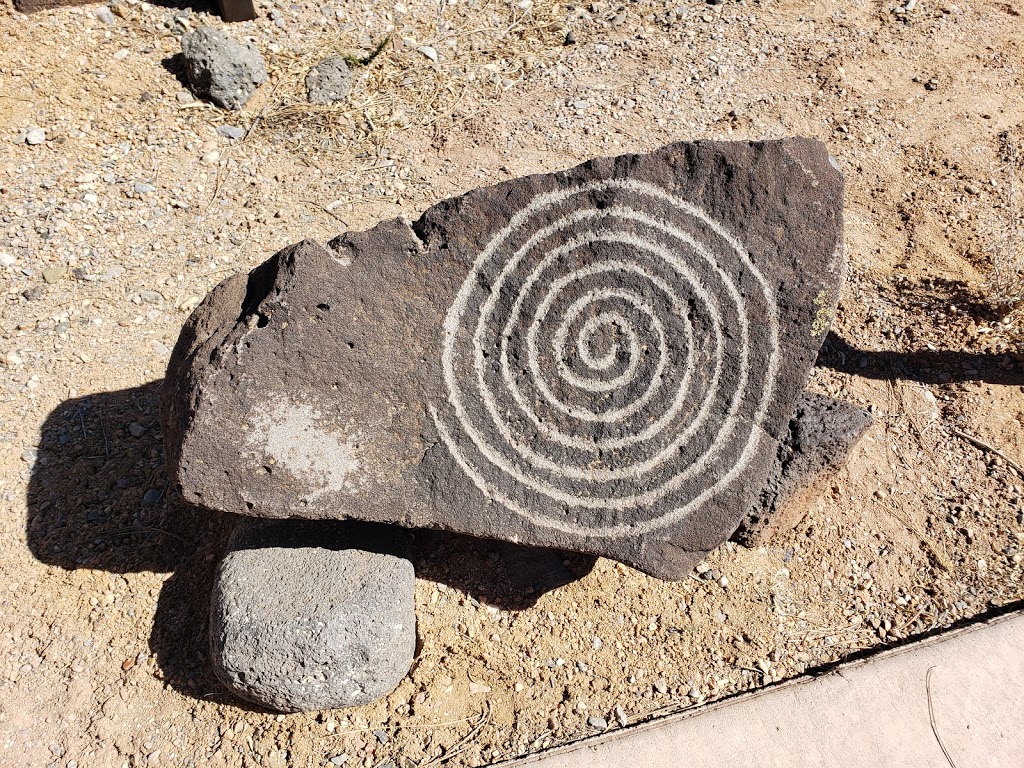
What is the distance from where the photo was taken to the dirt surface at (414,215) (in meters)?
3.27

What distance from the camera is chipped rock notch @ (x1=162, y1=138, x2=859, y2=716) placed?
301 cm

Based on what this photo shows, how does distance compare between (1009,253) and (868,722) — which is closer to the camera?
(868,722)

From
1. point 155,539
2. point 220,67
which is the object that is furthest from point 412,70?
point 155,539

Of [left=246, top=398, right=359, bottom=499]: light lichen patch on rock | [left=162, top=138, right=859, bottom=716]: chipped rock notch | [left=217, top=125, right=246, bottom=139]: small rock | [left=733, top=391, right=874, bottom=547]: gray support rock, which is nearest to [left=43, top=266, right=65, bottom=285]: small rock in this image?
[left=217, top=125, right=246, bottom=139]: small rock

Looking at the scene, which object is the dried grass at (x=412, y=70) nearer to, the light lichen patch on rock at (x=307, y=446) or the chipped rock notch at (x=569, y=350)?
the chipped rock notch at (x=569, y=350)

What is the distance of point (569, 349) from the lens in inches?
123

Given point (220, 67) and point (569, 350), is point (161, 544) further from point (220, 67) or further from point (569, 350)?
point (220, 67)

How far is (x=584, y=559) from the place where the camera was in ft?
11.7

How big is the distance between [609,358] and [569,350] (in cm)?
16

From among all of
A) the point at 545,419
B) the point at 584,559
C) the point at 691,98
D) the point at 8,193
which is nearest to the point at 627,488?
the point at 545,419

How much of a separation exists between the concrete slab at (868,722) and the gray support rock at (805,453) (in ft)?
2.23

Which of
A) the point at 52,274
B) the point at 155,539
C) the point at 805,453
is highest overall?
the point at 805,453

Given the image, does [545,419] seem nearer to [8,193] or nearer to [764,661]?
[764,661]

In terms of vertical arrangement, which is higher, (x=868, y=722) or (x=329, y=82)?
(x=329, y=82)
